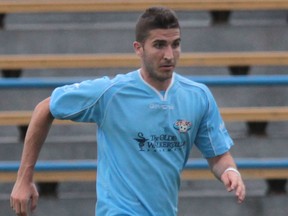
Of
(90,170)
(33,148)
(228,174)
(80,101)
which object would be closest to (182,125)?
(228,174)

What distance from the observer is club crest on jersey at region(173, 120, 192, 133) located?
13.1ft

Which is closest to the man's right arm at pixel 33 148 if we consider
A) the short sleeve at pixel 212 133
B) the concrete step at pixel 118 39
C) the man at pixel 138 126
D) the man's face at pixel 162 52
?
the man at pixel 138 126

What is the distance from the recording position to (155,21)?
3.90 meters

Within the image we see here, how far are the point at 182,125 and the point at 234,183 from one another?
13.8 inches

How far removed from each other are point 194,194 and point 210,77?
0.80 meters

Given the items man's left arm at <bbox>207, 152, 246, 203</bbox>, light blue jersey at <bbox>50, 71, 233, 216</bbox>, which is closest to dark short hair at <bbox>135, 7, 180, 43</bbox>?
light blue jersey at <bbox>50, 71, 233, 216</bbox>

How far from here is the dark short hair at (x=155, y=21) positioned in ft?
12.8

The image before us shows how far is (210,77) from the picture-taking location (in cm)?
646

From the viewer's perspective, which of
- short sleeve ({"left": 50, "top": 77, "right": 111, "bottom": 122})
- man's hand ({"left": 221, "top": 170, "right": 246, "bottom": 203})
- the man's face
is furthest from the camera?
short sleeve ({"left": 50, "top": 77, "right": 111, "bottom": 122})

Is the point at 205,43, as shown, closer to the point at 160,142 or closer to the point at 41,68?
the point at 41,68

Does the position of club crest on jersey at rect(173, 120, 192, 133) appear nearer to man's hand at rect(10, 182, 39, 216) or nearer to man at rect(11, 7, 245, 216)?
man at rect(11, 7, 245, 216)

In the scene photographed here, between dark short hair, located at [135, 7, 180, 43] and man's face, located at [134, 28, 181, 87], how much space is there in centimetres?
2

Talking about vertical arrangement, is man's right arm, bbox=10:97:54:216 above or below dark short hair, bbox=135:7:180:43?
below

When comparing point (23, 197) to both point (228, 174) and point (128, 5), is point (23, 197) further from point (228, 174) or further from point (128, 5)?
point (128, 5)
